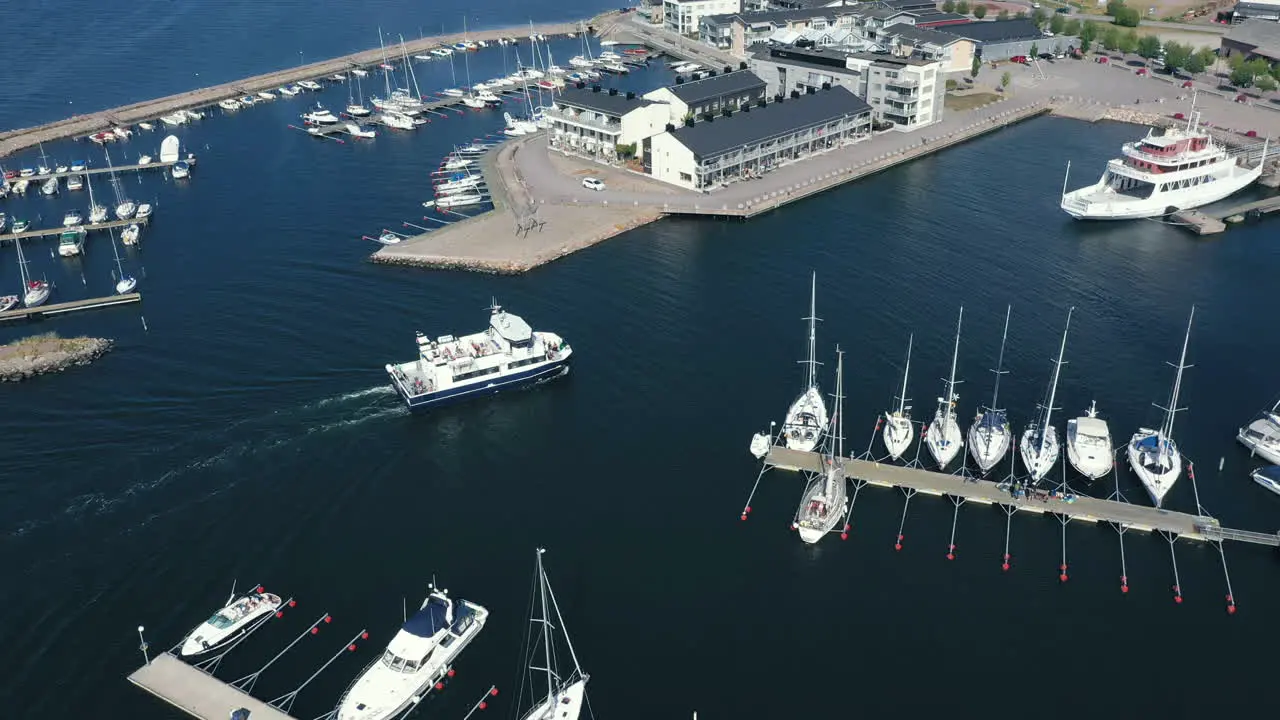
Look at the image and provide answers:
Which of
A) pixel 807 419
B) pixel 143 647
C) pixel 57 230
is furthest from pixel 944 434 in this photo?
pixel 57 230

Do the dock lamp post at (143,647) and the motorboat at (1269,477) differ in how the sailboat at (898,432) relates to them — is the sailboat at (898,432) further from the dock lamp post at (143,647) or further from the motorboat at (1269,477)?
the dock lamp post at (143,647)

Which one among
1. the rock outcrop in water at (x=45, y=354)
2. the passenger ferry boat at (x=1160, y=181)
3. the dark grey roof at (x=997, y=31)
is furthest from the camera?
the dark grey roof at (x=997, y=31)

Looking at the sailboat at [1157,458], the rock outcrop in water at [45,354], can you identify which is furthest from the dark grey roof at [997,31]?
the rock outcrop in water at [45,354]

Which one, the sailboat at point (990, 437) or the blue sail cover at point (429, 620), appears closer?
the blue sail cover at point (429, 620)

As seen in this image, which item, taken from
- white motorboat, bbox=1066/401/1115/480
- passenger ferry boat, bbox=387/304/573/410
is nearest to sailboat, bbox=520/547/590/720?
passenger ferry boat, bbox=387/304/573/410

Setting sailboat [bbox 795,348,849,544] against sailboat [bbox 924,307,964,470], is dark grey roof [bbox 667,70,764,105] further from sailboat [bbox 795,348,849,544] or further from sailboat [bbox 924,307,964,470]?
sailboat [bbox 795,348,849,544]
